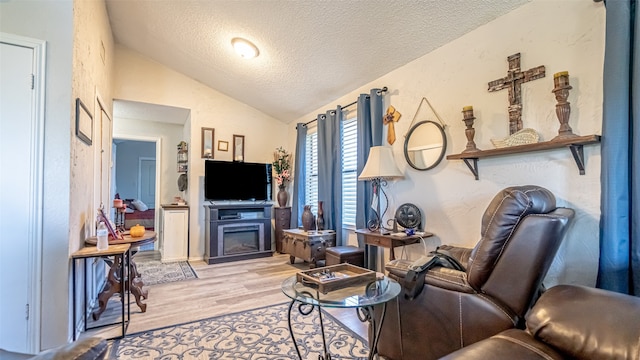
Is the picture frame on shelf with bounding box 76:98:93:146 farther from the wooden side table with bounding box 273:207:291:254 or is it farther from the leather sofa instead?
the wooden side table with bounding box 273:207:291:254

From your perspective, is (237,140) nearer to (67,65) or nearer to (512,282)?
(67,65)

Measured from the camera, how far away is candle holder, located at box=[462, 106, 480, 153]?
2.53 metres

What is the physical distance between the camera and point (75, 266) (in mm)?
2270

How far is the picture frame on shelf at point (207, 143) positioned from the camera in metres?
4.97

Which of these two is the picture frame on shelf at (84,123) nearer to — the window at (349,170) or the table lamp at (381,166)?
the table lamp at (381,166)

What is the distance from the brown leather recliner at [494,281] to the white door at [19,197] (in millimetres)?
2532

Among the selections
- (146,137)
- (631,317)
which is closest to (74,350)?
(631,317)

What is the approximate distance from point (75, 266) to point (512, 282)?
9.46ft

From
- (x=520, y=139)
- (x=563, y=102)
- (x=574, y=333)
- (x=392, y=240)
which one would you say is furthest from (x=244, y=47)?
(x=574, y=333)

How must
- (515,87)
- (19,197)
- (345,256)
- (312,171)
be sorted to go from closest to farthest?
(19,197) → (515,87) → (345,256) → (312,171)

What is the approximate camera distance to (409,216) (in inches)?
123

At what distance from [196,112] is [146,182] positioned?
5.35m

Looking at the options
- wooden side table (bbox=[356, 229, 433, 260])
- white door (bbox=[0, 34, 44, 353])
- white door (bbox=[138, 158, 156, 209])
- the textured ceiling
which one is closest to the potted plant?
the textured ceiling

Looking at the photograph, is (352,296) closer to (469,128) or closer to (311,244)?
(469,128)
